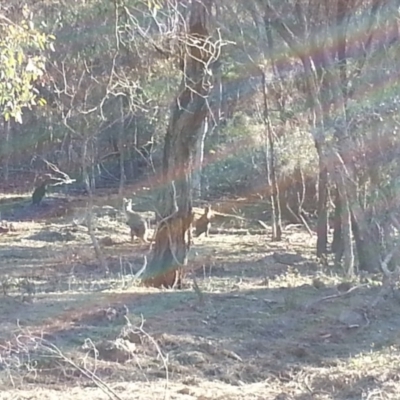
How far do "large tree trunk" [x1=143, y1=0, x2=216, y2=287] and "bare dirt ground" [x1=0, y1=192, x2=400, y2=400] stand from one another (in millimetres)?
582

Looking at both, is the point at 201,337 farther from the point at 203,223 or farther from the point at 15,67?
the point at 203,223

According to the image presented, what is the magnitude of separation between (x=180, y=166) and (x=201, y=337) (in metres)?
4.08

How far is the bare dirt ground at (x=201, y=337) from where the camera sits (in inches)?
338

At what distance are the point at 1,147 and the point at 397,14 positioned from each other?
85.9ft

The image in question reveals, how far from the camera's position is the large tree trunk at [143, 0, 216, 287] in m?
13.9

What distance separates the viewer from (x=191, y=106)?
14.0 metres

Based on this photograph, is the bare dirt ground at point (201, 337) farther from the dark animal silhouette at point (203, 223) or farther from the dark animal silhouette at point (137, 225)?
the dark animal silhouette at point (203, 223)

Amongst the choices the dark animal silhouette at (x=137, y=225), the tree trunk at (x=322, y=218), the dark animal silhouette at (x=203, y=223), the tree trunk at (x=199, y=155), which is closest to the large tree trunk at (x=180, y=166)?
the tree trunk at (x=199, y=155)

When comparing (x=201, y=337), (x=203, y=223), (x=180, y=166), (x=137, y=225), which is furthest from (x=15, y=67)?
(x=203, y=223)

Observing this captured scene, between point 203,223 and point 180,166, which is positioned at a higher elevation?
point 180,166

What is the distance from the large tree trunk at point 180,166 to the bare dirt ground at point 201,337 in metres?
0.58

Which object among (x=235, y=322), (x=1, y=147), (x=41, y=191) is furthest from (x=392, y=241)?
(x=1, y=147)

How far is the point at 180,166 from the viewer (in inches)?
559

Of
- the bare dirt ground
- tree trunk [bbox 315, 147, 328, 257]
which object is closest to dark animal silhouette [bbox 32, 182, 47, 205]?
tree trunk [bbox 315, 147, 328, 257]
